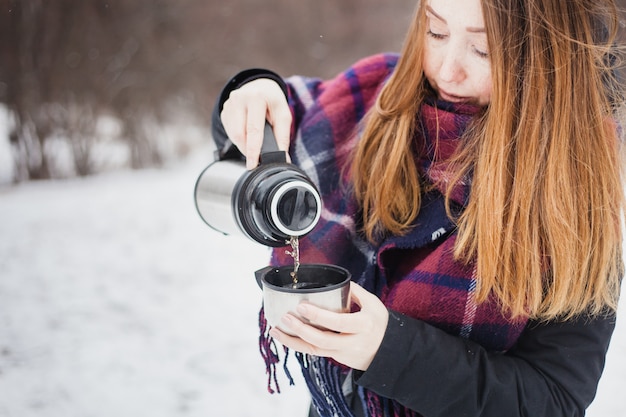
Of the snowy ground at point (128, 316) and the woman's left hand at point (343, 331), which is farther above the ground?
the woman's left hand at point (343, 331)

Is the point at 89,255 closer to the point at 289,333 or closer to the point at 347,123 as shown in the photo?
the point at 347,123

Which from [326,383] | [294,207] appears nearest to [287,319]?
[294,207]

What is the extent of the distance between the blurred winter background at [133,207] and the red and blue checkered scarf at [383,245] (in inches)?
46.5

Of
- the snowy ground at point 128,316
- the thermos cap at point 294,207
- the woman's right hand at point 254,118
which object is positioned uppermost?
the woman's right hand at point 254,118

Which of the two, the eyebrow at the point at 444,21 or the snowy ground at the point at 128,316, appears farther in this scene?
the snowy ground at the point at 128,316

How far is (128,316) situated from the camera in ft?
8.50

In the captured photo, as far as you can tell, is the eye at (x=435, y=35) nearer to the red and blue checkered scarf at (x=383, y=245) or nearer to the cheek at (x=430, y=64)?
the cheek at (x=430, y=64)

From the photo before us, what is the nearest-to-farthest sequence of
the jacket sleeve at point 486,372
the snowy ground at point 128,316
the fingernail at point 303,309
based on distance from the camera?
the fingernail at point 303,309, the jacket sleeve at point 486,372, the snowy ground at point 128,316

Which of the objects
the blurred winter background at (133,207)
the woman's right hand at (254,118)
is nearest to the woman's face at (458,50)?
the woman's right hand at (254,118)

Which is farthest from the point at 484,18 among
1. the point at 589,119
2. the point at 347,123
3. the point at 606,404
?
the point at 606,404

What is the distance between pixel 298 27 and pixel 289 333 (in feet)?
18.2

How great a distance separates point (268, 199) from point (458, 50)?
419mm

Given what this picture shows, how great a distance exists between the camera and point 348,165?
1.08 m

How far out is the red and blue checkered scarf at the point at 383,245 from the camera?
887 mm
